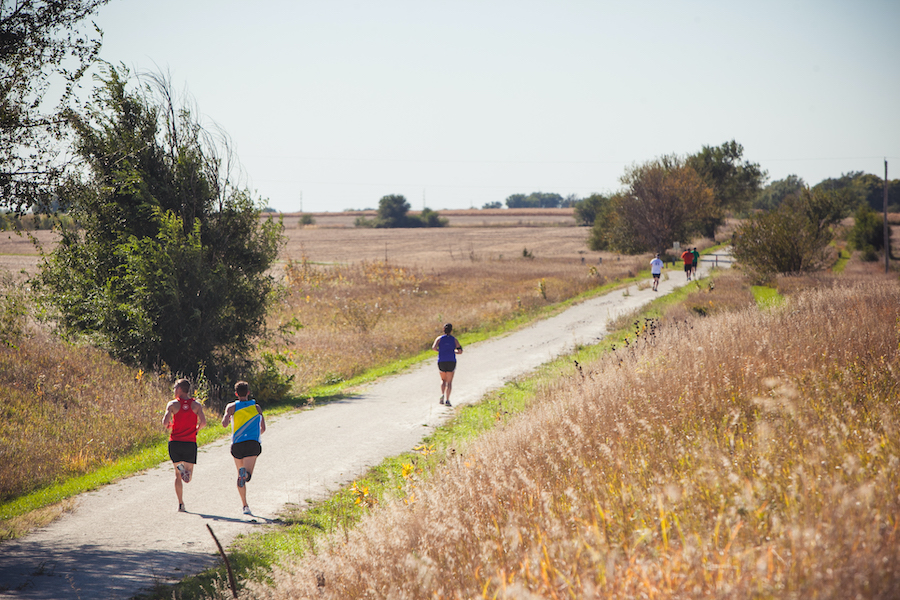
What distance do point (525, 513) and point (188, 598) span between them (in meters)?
3.51

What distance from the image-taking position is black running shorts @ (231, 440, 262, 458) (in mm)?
7473

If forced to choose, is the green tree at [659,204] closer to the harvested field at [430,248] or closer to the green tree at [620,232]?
the green tree at [620,232]

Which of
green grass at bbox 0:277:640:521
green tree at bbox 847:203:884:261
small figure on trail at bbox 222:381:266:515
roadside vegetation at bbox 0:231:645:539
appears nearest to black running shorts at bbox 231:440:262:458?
small figure on trail at bbox 222:381:266:515

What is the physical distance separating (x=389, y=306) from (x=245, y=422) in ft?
63.9

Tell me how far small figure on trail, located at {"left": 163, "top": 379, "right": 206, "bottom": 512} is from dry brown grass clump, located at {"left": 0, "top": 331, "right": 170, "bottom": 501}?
270cm

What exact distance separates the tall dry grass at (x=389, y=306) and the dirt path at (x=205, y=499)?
3.79 meters

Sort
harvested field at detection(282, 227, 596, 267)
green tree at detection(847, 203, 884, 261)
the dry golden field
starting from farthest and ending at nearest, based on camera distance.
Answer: harvested field at detection(282, 227, 596, 267) → green tree at detection(847, 203, 884, 261) → the dry golden field

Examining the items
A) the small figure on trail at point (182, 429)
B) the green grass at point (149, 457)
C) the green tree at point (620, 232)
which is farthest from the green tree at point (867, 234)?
the small figure on trail at point (182, 429)

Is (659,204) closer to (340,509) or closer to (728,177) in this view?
(728,177)

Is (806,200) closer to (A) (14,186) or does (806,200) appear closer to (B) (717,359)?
(B) (717,359)

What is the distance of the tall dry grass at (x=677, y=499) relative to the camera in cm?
286

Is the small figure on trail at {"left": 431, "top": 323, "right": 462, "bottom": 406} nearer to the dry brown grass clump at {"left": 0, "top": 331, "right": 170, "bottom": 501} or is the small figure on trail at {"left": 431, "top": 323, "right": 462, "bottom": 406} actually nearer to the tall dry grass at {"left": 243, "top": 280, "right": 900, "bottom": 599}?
the tall dry grass at {"left": 243, "top": 280, "right": 900, "bottom": 599}

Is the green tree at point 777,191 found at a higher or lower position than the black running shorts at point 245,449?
higher

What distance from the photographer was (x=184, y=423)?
7598 millimetres
